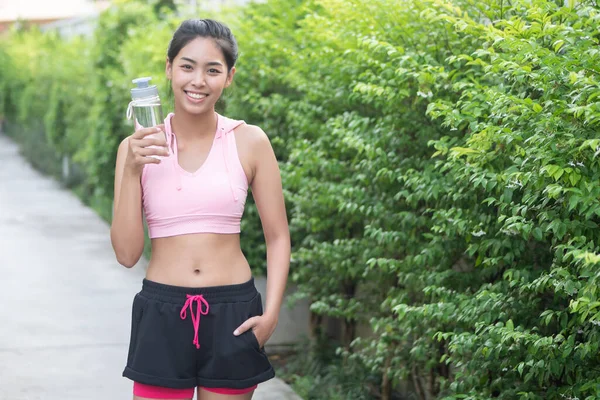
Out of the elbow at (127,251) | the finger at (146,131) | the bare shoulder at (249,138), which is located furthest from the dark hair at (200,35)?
the elbow at (127,251)

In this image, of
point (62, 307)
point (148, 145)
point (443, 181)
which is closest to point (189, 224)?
point (148, 145)

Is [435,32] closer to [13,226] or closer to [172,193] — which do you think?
[172,193]

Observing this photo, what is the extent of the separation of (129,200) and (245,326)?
1.83ft

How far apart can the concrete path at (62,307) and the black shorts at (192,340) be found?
9.65 feet

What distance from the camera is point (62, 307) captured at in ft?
27.6

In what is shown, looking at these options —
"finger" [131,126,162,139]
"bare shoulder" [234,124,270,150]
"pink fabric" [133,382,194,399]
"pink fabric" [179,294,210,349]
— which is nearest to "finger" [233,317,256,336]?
"pink fabric" [179,294,210,349]

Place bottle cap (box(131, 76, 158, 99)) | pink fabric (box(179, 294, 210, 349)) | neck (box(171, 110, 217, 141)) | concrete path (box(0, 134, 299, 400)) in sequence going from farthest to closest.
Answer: concrete path (box(0, 134, 299, 400))
neck (box(171, 110, 217, 141))
pink fabric (box(179, 294, 210, 349))
bottle cap (box(131, 76, 158, 99))

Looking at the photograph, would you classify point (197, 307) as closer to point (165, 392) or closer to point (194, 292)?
point (194, 292)

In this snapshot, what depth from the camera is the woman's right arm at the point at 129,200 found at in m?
3.05

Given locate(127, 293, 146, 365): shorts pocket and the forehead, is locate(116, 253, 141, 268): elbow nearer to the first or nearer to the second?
locate(127, 293, 146, 365): shorts pocket

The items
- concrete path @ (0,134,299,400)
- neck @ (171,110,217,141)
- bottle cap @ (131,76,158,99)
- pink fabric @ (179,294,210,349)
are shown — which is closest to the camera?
bottle cap @ (131,76,158,99)

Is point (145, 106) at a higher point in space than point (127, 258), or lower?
higher

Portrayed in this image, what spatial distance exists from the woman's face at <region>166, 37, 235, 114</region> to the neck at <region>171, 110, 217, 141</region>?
0.20ft

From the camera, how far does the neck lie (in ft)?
10.8
